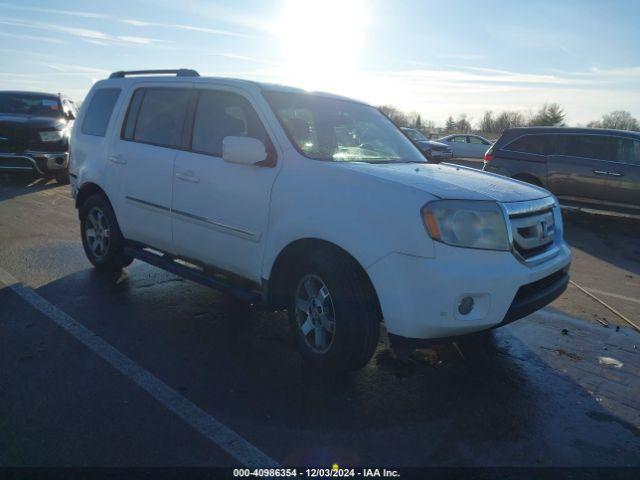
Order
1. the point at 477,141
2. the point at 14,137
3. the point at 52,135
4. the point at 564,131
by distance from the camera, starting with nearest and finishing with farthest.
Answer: the point at 564,131
the point at 14,137
the point at 52,135
the point at 477,141

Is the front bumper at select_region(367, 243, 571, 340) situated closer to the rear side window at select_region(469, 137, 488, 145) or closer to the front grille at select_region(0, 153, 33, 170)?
the front grille at select_region(0, 153, 33, 170)

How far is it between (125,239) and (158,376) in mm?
2223

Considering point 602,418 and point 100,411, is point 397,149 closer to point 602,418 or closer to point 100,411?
point 602,418

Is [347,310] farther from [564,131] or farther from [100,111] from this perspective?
[564,131]

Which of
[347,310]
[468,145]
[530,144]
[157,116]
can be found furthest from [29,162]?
[468,145]

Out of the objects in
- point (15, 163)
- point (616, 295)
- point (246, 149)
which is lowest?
point (616, 295)

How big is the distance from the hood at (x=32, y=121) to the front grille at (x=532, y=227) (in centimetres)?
1150

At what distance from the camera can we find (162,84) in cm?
482

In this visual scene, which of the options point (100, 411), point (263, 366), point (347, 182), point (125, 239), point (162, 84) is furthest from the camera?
point (125, 239)

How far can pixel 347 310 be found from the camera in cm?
319

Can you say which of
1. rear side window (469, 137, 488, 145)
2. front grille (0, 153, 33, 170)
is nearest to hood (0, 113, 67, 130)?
front grille (0, 153, 33, 170)

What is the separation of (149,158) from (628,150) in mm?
9123

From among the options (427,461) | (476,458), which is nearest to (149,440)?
(427,461)

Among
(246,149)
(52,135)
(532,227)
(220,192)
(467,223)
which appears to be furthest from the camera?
(52,135)
